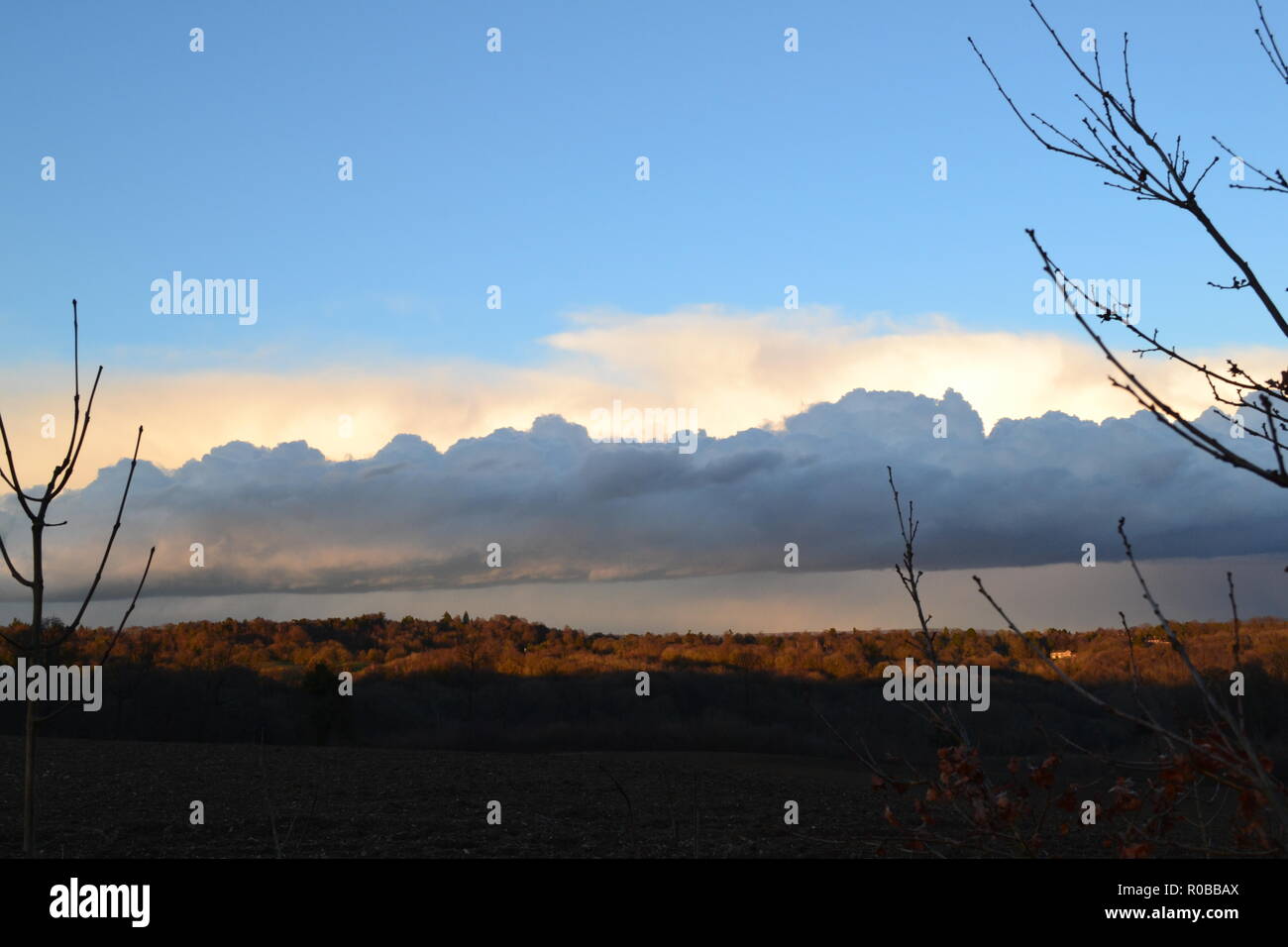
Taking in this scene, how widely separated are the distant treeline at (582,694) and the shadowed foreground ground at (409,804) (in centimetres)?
280

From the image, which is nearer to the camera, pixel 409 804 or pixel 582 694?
pixel 409 804

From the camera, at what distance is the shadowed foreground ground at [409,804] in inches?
509

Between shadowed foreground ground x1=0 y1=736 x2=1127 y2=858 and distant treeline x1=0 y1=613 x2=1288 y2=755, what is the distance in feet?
9.19

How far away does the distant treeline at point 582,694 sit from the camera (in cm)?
3067

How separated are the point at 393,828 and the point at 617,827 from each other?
123 inches

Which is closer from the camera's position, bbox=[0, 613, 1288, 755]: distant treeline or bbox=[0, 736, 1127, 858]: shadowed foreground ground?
bbox=[0, 736, 1127, 858]: shadowed foreground ground

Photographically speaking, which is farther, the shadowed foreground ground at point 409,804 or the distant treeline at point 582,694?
the distant treeline at point 582,694

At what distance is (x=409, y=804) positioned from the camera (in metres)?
16.4

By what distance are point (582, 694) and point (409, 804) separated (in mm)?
25637

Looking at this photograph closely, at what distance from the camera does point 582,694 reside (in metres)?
41.7

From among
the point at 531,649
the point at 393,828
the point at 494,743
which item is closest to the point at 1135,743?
the point at 494,743

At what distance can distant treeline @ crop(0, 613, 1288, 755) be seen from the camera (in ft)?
101
